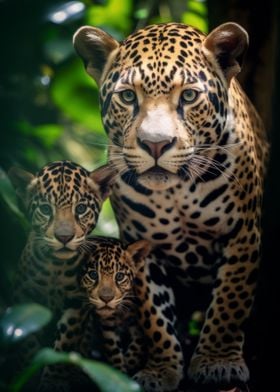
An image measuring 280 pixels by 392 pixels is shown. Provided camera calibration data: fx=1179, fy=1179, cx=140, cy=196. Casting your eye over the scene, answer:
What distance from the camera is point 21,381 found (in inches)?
201

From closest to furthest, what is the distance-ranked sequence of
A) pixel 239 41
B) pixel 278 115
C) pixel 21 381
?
pixel 21 381 → pixel 278 115 → pixel 239 41

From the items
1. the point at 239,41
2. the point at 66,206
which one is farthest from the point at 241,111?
the point at 66,206

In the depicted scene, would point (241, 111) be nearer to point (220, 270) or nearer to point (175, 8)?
point (220, 270)

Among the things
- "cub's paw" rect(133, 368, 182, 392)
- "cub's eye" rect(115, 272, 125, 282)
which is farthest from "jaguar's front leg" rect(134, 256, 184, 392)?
"cub's eye" rect(115, 272, 125, 282)

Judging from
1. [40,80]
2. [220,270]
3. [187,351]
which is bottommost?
[187,351]

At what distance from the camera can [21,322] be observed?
537 centimetres

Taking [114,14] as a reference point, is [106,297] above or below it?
below

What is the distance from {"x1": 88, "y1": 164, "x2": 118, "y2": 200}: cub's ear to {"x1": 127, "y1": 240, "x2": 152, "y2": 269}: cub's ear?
0.35m

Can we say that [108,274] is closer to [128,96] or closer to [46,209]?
[46,209]

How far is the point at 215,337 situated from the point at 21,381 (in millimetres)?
1961

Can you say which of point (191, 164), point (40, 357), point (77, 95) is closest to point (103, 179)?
point (191, 164)

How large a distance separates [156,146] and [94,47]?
0.86 meters

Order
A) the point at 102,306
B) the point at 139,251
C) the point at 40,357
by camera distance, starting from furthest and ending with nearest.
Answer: the point at 139,251 < the point at 102,306 < the point at 40,357

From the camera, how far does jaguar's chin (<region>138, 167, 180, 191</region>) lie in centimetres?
620
